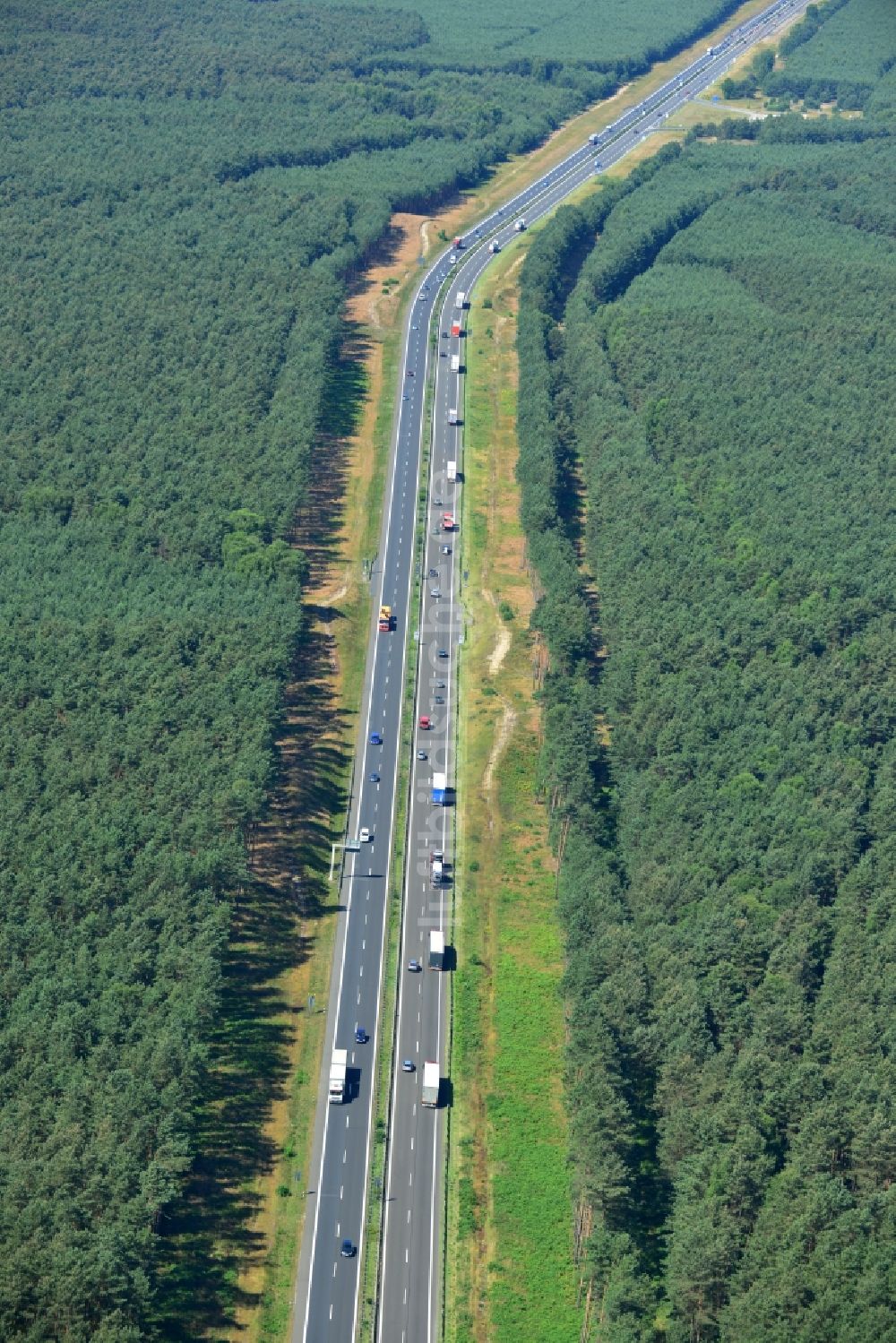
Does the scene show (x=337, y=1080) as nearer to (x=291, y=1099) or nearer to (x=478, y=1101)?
(x=291, y=1099)

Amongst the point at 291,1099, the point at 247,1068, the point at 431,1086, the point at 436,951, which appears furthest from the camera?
the point at 436,951

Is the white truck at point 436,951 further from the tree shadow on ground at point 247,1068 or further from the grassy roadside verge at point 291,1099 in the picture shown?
the tree shadow on ground at point 247,1068

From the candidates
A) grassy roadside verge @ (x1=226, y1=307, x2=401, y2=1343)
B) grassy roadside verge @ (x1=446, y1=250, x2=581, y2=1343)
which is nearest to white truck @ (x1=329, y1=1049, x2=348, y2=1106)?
grassy roadside verge @ (x1=226, y1=307, x2=401, y2=1343)

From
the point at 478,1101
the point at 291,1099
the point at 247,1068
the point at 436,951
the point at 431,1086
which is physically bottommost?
the point at 291,1099

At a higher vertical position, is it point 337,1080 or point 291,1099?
point 337,1080

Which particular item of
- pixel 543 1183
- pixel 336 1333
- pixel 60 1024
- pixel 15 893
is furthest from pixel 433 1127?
pixel 15 893

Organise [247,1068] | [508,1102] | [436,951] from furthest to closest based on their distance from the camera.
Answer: [436,951]
[247,1068]
[508,1102]

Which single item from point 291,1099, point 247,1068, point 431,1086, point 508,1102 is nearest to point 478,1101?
point 508,1102

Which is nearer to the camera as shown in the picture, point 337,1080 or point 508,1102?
point 337,1080
